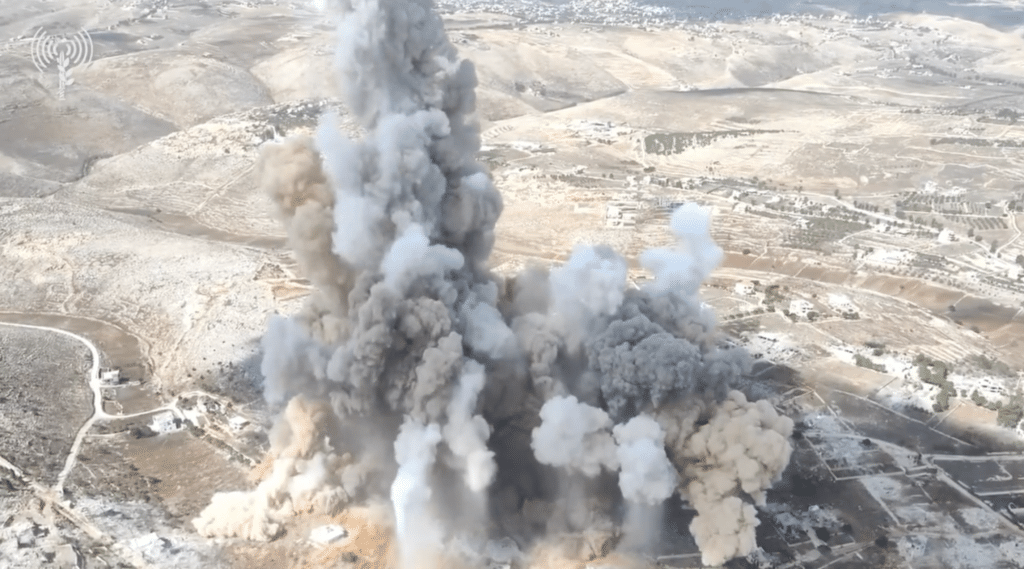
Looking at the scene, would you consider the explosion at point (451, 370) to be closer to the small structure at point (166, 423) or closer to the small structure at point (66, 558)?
the small structure at point (66, 558)

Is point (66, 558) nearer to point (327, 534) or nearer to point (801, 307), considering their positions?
point (327, 534)

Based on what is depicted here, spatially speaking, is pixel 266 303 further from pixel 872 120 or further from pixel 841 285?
pixel 872 120

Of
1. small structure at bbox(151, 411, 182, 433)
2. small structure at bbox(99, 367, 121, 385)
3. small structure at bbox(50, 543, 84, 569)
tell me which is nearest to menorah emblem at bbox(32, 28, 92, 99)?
small structure at bbox(99, 367, 121, 385)

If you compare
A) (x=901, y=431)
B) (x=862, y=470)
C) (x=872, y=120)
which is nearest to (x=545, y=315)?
(x=862, y=470)

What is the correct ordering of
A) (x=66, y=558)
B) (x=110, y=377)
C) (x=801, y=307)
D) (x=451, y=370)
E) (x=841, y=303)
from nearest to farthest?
(x=451, y=370) → (x=66, y=558) → (x=110, y=377) → (x=801, y=307) → (x=841, y=303)

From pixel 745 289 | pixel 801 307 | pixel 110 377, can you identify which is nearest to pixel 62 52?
pixel 110 377

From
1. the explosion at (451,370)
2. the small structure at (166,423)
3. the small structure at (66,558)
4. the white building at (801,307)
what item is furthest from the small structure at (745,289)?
the small structure at (66,558)

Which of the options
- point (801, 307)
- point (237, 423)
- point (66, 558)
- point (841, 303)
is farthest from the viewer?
point (841, 303)
